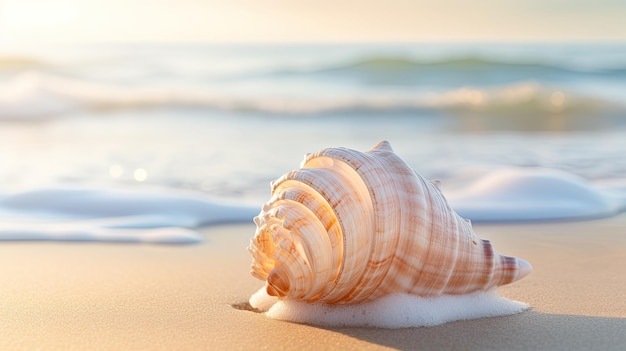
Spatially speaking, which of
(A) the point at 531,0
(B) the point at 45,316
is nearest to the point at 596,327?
(B) the point at 45,316

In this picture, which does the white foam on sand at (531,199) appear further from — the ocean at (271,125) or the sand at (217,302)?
the sand at (217,302)

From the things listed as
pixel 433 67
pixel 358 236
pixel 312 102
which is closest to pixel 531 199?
pixel 358 236

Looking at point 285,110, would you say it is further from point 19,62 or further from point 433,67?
point 19,62

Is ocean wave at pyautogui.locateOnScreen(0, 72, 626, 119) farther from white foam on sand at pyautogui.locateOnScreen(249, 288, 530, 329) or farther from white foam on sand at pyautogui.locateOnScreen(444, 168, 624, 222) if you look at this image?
white foam on sand at pyautogui.locateOnScreen(249, 288, 530, 329)

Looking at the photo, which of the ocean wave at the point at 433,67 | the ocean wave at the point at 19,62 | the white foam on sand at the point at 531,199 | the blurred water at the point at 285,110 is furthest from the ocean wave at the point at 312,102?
the white foam on sand at the point at 531,199

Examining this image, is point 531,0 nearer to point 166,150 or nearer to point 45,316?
point 166,150
